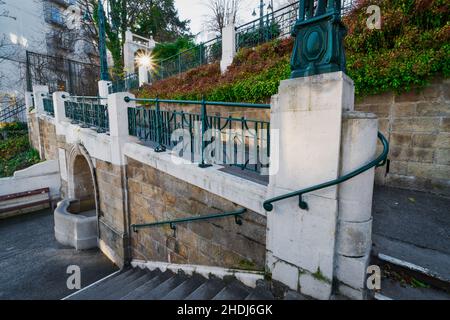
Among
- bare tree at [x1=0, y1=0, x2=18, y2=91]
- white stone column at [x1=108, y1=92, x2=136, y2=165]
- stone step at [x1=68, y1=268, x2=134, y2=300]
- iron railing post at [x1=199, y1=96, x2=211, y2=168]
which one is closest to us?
iron railing post at [x1=199, y1=96, x2=211, y2=168]

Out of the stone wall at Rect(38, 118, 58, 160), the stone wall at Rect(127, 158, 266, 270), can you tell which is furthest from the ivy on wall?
the stone wall at Rect(38, 118, 58, 160)

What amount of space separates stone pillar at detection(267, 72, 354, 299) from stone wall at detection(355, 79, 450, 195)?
301 centimetres

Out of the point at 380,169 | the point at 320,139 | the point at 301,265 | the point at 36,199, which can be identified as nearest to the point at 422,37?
the point at 380,169

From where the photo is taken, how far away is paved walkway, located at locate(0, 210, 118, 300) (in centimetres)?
550

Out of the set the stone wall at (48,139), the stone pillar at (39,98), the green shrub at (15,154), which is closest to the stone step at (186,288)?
the stone wall at (48,139)

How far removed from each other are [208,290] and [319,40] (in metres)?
3.28

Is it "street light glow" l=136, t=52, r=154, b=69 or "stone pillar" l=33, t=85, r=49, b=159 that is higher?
"street light glow" l=136, t=52, r=154, b=69

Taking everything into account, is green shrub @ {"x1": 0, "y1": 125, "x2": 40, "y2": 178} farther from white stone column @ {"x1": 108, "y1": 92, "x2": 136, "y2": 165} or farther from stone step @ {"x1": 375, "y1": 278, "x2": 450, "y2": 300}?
stone step @ {"x1": 375, "y1": 278, "x2": 450, "y2": 300}

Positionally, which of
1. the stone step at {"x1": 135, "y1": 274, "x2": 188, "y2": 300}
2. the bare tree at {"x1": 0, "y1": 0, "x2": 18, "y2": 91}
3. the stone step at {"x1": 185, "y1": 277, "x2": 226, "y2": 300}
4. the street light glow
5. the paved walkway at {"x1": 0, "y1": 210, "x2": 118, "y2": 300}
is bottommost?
the paved walkway at {"x1": 0, "y1": 210, "x2": 118, "y2": 300}

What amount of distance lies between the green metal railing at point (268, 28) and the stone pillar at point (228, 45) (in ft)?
1.42

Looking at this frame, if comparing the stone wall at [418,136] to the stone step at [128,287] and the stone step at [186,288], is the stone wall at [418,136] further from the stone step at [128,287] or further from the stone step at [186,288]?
the stone step at [128,287]

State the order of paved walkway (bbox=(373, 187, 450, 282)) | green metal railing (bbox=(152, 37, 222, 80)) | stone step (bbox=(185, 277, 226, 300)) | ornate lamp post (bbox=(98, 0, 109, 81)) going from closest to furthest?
paved walkway (bbox=(373, 187, 450, 282))
stone step (bbox=(185, 277, 226, 300))
ornate lamp post (bbox=(98, 0, 109, 81))
green metal railing (bbox=(152, 37, 222, 80))
